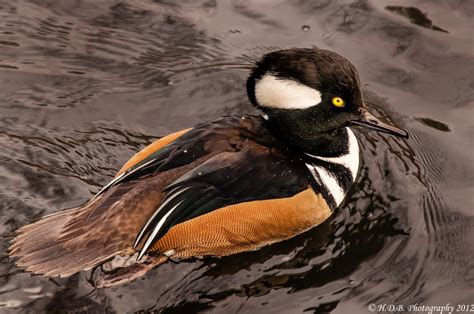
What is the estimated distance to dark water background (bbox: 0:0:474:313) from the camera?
5320mm

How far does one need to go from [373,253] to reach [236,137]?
1.34m

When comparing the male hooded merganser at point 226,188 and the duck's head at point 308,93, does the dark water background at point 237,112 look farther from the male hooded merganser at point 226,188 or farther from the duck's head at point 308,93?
the duck's head at point 308,93

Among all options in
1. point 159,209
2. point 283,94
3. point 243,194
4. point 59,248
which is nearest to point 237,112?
point 283,94

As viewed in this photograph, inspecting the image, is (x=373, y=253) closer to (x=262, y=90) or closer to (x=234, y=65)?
(x=262, y=90)

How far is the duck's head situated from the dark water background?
75 centimetres

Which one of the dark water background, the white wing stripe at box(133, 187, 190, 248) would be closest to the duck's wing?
the white wing stripe at box(133, 187, 190, 248)

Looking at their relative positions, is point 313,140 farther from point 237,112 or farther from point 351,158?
point 237,112

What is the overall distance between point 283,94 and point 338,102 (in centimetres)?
42

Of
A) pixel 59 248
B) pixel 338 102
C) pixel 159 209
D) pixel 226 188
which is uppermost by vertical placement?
pixel 338 102

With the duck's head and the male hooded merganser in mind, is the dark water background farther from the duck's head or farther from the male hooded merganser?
the duck's head

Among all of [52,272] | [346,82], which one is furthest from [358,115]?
[52,272]

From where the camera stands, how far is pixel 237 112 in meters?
6.86

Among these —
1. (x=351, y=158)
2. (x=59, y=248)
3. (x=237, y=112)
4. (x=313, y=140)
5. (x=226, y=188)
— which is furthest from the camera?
(x=237, y=112)

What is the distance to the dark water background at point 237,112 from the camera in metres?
5.32
